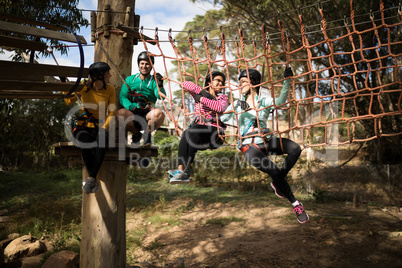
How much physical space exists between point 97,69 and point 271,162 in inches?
70.1

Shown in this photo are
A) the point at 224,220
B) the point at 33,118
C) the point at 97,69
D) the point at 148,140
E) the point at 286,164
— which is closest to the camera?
the point at 286,164

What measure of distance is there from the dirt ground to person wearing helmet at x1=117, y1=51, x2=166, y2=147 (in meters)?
2.89

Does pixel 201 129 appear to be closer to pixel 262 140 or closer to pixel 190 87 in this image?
pixel 190 87

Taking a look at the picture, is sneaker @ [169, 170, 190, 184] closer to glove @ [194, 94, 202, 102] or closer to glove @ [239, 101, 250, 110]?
glove @ [194, 94, 202, 102]

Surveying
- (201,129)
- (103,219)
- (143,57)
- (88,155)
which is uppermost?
(143,57)

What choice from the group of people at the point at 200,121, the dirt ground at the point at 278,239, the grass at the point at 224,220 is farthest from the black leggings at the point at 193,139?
the grass at the point at 224,220

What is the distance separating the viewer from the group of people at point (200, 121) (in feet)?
8.94

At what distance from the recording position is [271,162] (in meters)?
2.69

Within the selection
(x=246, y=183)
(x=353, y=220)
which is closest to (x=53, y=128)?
(x=246, y=183)

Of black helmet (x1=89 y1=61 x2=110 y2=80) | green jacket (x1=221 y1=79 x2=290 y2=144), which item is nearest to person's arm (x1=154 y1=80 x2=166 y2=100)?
black helmet (x1=89 y1=61 x2=110 y2=80)

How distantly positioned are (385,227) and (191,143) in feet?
17.1

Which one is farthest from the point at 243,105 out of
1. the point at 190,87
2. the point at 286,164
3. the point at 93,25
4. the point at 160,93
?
the point at 93,25

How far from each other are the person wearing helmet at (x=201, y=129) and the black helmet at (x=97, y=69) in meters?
0.73

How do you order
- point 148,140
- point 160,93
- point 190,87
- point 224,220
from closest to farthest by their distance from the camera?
point 190,87 → point 160,93 → point 148,140 → point 224,220
